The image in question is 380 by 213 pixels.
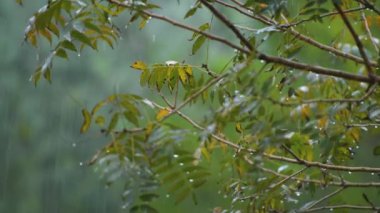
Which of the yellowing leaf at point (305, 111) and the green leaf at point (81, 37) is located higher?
the green leaf at point (81, 37)

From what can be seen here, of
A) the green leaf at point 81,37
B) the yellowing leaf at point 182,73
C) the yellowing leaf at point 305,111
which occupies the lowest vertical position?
the yellowing leaf at point 305,111

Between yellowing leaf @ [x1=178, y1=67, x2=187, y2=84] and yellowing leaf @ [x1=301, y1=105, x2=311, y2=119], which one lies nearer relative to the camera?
yellowing leaf @ [x1=301, y1=105, x2=311, y2=119]

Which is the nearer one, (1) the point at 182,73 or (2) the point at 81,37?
(2) the point at 81,37

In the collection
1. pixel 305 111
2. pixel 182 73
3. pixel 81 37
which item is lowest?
pixel 305 111

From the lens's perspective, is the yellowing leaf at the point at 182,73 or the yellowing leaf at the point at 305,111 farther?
the yellowing leaf at the point at 182,73

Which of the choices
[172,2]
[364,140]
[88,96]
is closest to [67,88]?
[88,96]

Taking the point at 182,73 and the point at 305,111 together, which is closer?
the point at 305,111

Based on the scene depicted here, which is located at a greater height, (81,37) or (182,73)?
(182,73)

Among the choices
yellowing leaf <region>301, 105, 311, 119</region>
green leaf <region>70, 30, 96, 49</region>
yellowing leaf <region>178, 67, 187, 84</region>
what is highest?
yellowing leaf <region>178, 67, 187, 84</region>

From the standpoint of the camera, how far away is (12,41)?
2633mm

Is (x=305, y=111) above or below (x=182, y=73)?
below

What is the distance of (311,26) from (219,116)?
158cm

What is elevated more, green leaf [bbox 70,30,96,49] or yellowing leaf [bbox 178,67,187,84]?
yellowing leaf [bbox 178,67,187,84]

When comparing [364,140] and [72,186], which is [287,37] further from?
[72,186]
